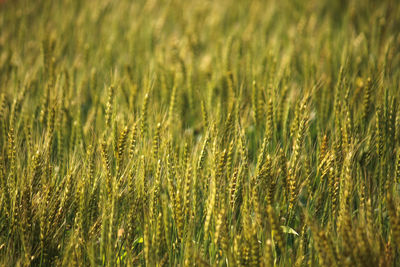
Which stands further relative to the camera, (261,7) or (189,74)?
(261,7)

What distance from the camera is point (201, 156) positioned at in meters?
1.39

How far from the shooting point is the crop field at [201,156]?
121cm

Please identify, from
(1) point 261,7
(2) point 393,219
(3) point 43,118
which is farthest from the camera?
(1) point 261,7

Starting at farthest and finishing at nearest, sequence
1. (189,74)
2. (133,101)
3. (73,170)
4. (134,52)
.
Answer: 1. (134,52)
2. (189,74)
3. (133,101)
4. (73,170)

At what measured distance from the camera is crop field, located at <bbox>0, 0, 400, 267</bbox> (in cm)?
121

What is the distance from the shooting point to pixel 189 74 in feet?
7.28

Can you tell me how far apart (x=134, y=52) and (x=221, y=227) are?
77.0 inches

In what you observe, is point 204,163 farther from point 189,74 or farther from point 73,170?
point 189,74

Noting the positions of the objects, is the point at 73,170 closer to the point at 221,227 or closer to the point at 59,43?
the point at 221,227

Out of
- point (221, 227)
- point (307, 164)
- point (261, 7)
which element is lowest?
point (221, 227)

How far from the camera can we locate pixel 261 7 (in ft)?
12.4

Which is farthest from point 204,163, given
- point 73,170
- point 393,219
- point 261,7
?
point 261,7

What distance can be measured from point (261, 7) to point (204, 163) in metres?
2.75

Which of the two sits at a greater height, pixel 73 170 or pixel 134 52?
pixel 134 52
